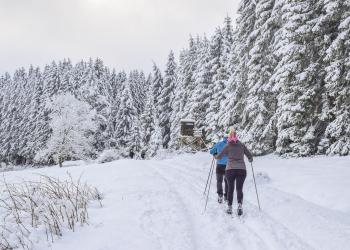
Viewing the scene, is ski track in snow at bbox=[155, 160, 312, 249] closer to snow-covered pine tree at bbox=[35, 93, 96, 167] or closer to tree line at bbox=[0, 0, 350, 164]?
tree line at bbox=[0, 0, 350, 164]

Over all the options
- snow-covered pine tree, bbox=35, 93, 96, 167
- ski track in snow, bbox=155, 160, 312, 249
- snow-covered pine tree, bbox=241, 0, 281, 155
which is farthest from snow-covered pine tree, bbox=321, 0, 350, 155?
snow-covered pine tree, bbox=35, 93, 96, 167

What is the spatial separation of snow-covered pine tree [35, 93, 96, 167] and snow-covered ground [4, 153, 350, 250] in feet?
119

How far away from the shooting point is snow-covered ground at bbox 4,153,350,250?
6.78 m

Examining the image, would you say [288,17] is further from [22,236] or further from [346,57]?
[22,236]

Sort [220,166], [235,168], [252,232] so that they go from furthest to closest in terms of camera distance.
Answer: [220,166]
[235,168]
[252,232]

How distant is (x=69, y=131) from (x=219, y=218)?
42150 millimetres

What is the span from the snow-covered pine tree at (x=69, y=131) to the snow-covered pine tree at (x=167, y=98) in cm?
979

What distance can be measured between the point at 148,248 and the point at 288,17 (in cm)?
1554

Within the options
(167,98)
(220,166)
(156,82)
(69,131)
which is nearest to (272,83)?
(220,166)

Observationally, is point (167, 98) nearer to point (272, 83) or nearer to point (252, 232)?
point (272, 83)

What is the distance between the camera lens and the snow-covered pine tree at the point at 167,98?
53.8m

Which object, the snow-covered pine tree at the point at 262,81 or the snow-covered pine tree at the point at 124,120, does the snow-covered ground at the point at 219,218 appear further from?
the snow-covered pine tree at the point at 124,120

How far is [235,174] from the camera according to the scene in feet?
31.9

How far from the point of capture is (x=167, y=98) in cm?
5522
